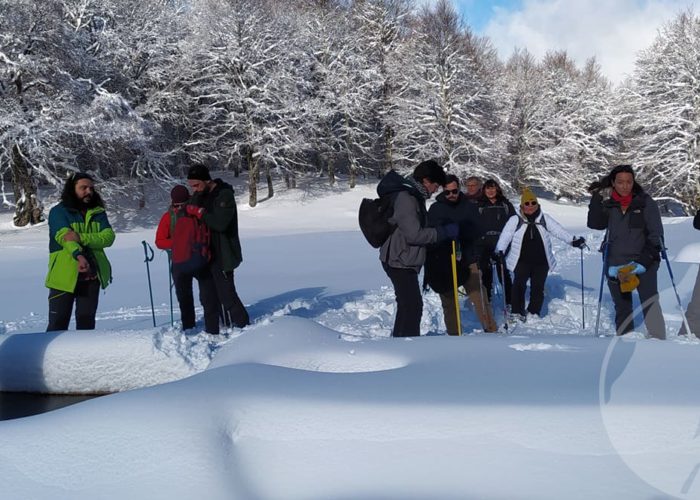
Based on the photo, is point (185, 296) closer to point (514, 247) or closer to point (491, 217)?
point (514, 247)

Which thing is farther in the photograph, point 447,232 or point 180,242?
point 180,242

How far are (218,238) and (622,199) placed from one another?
12.1ft

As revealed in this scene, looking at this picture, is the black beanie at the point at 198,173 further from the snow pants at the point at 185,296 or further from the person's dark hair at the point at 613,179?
the person's dark hair at the point at 613,179

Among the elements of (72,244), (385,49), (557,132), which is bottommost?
(72,244)

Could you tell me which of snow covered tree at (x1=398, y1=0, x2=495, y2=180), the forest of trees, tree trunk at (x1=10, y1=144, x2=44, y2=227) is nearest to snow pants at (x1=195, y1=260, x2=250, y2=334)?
the forest of trees

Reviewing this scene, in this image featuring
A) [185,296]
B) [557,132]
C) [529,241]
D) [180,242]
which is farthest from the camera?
[557,132]

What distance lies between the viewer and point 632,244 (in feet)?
17.3

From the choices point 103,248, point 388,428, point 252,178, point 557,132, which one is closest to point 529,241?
point 103,248

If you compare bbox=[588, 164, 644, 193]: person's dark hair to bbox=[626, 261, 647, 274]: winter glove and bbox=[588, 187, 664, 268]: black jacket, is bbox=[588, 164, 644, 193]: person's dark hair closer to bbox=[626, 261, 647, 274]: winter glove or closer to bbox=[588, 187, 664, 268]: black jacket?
bbox=[588, 187, 664, 268]: black jacket

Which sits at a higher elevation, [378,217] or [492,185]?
[492,185]

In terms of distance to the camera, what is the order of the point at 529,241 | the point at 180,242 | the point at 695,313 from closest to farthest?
the point at 695,313, the point at 180,242, the point at 529,241

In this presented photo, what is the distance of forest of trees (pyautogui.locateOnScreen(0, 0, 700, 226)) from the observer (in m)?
24.1

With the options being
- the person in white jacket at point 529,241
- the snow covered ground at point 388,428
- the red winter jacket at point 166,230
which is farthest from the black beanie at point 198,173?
the person in white jacket at point 529,241

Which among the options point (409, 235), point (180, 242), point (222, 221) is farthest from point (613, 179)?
point (180, 242)
